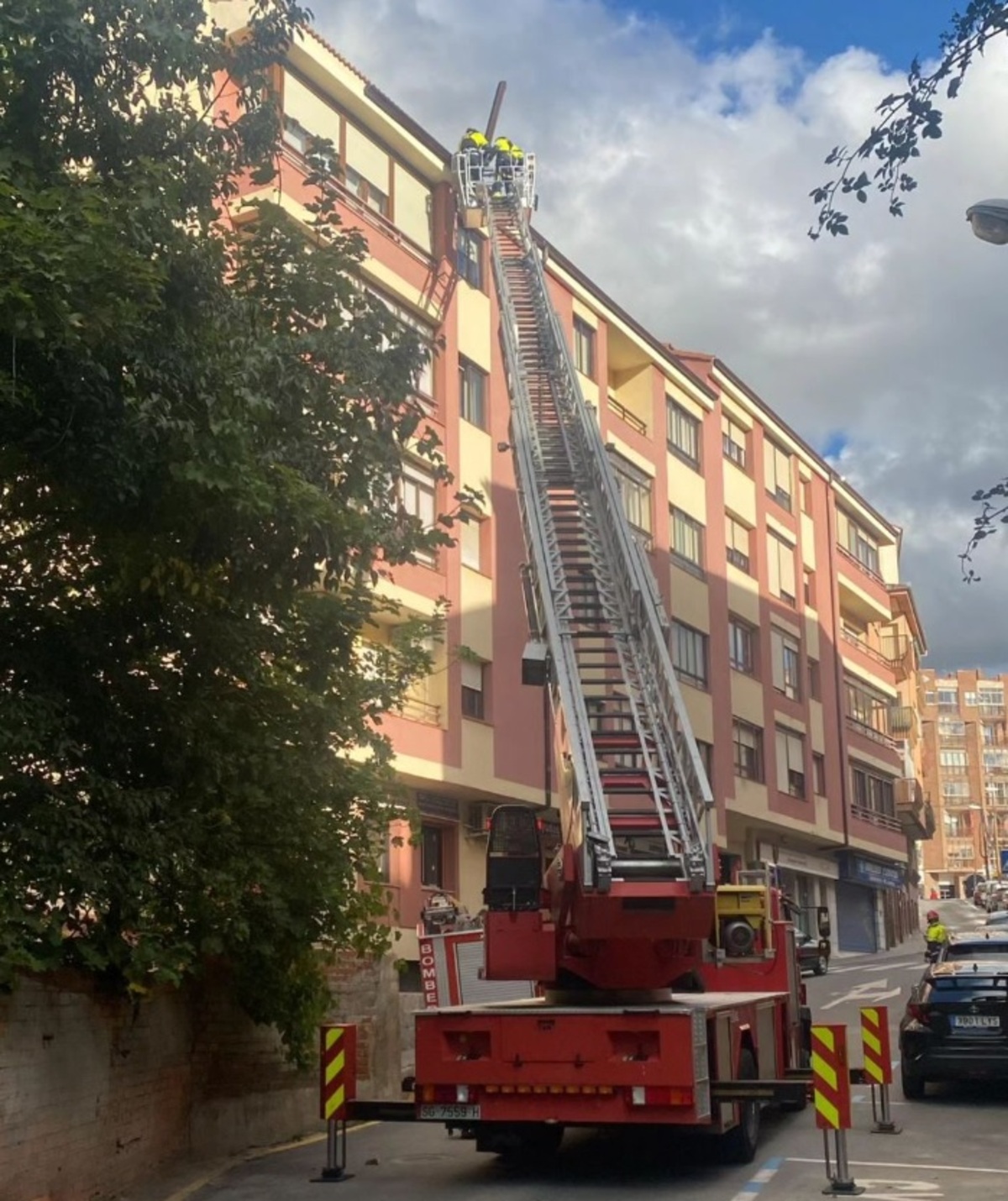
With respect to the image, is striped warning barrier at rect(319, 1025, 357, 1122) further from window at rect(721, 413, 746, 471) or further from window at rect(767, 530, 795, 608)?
window at rect(767, 530, 795, 608)

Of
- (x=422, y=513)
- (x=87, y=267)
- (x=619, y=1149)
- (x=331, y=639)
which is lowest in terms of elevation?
(x=619, y=1149)

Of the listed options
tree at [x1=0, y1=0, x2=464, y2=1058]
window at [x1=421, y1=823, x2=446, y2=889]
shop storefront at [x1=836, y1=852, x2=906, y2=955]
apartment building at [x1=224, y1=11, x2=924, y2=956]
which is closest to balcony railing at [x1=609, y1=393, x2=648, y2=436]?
apartment building at [x1=224, y1=11, x2=924, y2=956]

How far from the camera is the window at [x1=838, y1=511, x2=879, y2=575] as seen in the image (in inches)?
2237

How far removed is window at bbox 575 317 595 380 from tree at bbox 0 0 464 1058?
2480 centimetres

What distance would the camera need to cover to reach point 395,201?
31297 mm

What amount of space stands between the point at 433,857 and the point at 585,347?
Answer: 44.9 feet

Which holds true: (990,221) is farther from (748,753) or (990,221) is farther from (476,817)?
(748,753)

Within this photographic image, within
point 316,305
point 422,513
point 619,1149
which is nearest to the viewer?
point 316,305

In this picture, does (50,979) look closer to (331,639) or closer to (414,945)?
(331,639)

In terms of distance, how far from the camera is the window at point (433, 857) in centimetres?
3088

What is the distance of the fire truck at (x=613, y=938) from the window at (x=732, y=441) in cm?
3115

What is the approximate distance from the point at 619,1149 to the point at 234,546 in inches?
256

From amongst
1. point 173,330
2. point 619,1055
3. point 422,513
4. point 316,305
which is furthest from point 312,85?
point 619,1055

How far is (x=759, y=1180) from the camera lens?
12.0 metres
